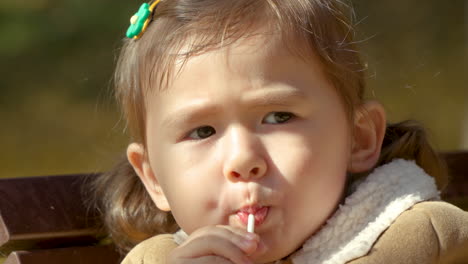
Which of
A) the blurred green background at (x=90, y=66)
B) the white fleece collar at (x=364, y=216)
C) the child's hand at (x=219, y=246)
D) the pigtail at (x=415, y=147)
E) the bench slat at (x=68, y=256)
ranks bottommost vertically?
the blurred green background at (x=90, y=66)

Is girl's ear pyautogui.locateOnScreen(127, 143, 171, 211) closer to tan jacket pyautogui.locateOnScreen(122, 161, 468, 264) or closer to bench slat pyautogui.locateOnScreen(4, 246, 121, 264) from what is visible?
bench slat pyautogui.locateOnScreen(4, 246, 121, 264)

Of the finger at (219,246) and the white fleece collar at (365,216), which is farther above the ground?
the finger at (219,246)

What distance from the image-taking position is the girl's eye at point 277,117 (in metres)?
1.98

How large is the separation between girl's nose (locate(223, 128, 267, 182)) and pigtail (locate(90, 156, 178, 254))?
56cm

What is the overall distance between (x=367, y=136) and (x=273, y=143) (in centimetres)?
36

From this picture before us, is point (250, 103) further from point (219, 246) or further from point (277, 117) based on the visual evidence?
point (219, 246)

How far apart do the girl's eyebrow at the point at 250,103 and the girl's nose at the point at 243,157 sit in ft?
0.20

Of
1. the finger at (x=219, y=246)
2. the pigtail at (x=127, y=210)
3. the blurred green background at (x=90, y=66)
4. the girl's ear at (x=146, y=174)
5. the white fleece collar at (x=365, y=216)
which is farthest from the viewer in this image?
the blurred green background at (x=90, y=66)

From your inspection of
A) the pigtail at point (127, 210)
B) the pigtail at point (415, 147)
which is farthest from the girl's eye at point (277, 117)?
the pigtail at point (127, 210)

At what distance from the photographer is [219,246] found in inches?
72.8

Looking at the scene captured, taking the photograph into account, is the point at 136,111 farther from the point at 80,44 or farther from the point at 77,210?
the point at 80,44

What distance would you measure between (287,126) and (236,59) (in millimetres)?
184

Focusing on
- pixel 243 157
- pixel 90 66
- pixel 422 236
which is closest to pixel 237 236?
pixel 243 157

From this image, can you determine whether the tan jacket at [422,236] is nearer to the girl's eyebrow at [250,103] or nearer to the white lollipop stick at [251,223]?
the white lollipop stick at [251,223]
